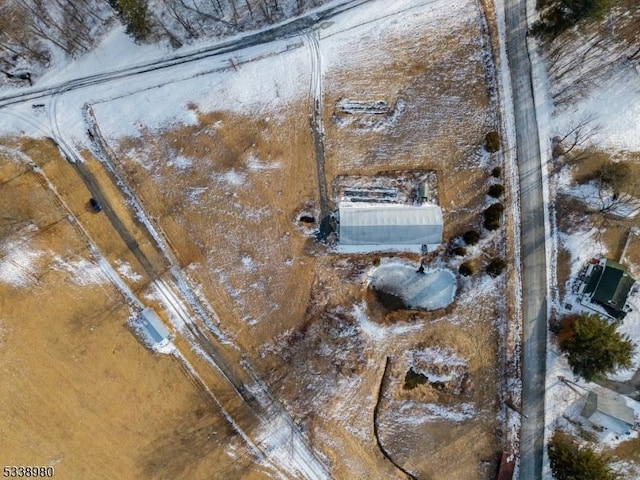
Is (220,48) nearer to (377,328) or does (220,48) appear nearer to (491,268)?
(377,328)

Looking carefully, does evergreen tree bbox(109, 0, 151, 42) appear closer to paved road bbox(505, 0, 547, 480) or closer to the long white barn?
the long white barn

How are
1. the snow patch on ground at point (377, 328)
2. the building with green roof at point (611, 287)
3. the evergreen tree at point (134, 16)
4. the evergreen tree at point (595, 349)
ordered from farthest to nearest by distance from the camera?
the snow patch on ground at point (377, 328), the building with green roof at point (611, 287), the evergreen tree at point (134, 16), the evergreen tree at point (595, 349)

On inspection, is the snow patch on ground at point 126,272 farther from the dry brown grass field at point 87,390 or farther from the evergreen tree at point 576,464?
the evergreen tree at point 576,464

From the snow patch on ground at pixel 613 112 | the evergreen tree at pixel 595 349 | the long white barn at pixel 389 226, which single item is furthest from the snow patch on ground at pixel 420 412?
the snow patch on ground at pixel 613 112

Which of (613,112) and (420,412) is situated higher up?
(613,112)

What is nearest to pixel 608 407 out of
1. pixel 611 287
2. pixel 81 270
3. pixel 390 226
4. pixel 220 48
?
pixel 611 287

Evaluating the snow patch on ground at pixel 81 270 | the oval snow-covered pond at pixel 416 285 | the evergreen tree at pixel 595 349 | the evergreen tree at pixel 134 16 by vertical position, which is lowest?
the evergreen tree at pixel 595 349

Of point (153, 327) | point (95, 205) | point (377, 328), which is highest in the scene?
point (95, 205)
